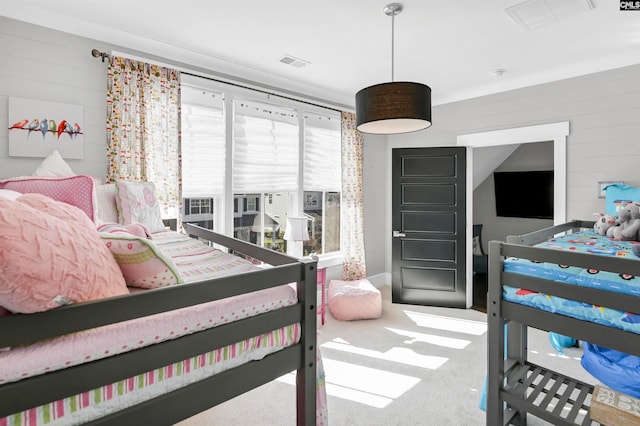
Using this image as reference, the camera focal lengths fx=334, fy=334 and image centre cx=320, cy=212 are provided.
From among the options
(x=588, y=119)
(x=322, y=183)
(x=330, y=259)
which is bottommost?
(x=330, y=259)

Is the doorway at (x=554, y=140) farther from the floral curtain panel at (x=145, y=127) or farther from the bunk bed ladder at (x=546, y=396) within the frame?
the floral curtain panel at (x=145, y=127)

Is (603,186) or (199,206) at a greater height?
(603,186)

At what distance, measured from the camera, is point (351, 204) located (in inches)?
177

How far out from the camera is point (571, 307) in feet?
5.04

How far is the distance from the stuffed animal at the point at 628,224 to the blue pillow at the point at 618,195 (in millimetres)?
484

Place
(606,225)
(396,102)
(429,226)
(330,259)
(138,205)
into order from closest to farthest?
(396,102) → (138,205) → (606,225) → (429,226) → (330,259)

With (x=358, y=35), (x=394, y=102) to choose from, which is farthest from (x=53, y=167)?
(x=358, y=35)

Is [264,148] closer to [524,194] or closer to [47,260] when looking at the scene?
[47,260]

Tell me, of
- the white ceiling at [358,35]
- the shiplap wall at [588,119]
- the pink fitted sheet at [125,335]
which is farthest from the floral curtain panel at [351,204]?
the pink fitted sheet at [125,335]

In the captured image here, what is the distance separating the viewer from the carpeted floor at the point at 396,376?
2.04 meters

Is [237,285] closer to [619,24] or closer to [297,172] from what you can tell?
[297,172]

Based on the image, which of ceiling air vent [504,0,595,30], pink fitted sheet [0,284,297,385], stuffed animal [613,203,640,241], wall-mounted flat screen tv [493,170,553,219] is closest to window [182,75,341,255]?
pink fitted sheet [0,284,297,385]

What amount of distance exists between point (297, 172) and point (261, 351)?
2.99 metres

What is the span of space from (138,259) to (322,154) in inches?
133
